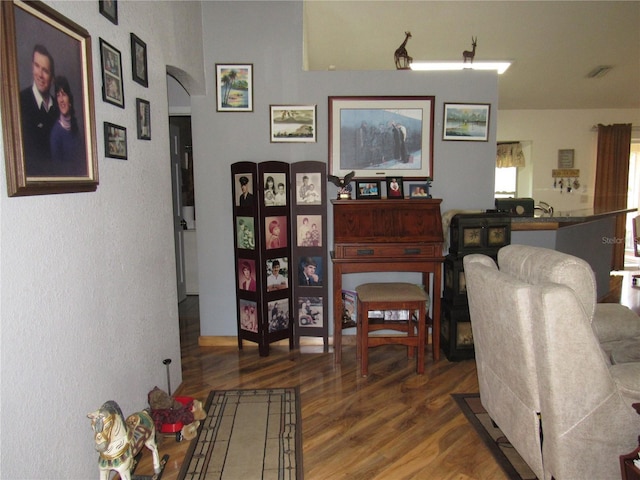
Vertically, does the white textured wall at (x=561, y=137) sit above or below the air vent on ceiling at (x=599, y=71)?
below

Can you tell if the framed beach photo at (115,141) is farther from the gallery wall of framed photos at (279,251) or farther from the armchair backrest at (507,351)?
the armchair backrest at (507,351)

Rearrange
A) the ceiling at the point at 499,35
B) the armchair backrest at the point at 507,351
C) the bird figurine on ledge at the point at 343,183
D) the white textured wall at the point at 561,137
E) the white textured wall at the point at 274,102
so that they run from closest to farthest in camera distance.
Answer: the armchair backrest at the point at 507,351 → the bird figurine on ledge at the point at 343,183 → the white textured wall at the point at 274,102 → the ceiling at the point at 499,35 → the white textured wall at the point at 561,137

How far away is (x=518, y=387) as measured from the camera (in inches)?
77.3

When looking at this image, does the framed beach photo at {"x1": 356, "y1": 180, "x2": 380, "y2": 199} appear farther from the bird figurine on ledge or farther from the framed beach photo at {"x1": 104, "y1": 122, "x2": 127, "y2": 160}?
the framed beach photo at {"x1": 104, "y1": 122, "x2": 127, "y2": 160}

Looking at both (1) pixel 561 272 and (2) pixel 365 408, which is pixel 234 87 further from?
(1) pixel 561 272

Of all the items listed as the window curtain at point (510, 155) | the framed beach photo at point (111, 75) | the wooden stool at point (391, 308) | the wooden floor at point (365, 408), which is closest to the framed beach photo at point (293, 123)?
the wooden stool at point (391, 308)

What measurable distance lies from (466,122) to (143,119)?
2.44 m

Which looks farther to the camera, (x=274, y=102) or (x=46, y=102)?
(x=274, y=102)

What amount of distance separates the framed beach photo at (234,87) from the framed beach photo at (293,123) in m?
0.23

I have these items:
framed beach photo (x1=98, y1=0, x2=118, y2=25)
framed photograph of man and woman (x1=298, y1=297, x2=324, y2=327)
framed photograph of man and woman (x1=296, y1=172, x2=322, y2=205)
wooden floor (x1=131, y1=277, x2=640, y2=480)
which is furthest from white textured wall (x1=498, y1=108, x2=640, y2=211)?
framed beach photo (x1=98, y1=0, x2=118, y2=25)

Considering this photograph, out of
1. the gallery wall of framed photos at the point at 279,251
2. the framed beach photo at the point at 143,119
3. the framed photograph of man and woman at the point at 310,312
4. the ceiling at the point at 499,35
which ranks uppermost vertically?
the ceiling at the point at 499,35

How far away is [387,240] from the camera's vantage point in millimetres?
3227

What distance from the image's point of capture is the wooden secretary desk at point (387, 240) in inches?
127

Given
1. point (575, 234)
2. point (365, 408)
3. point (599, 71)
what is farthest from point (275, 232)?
point (599, 71)
